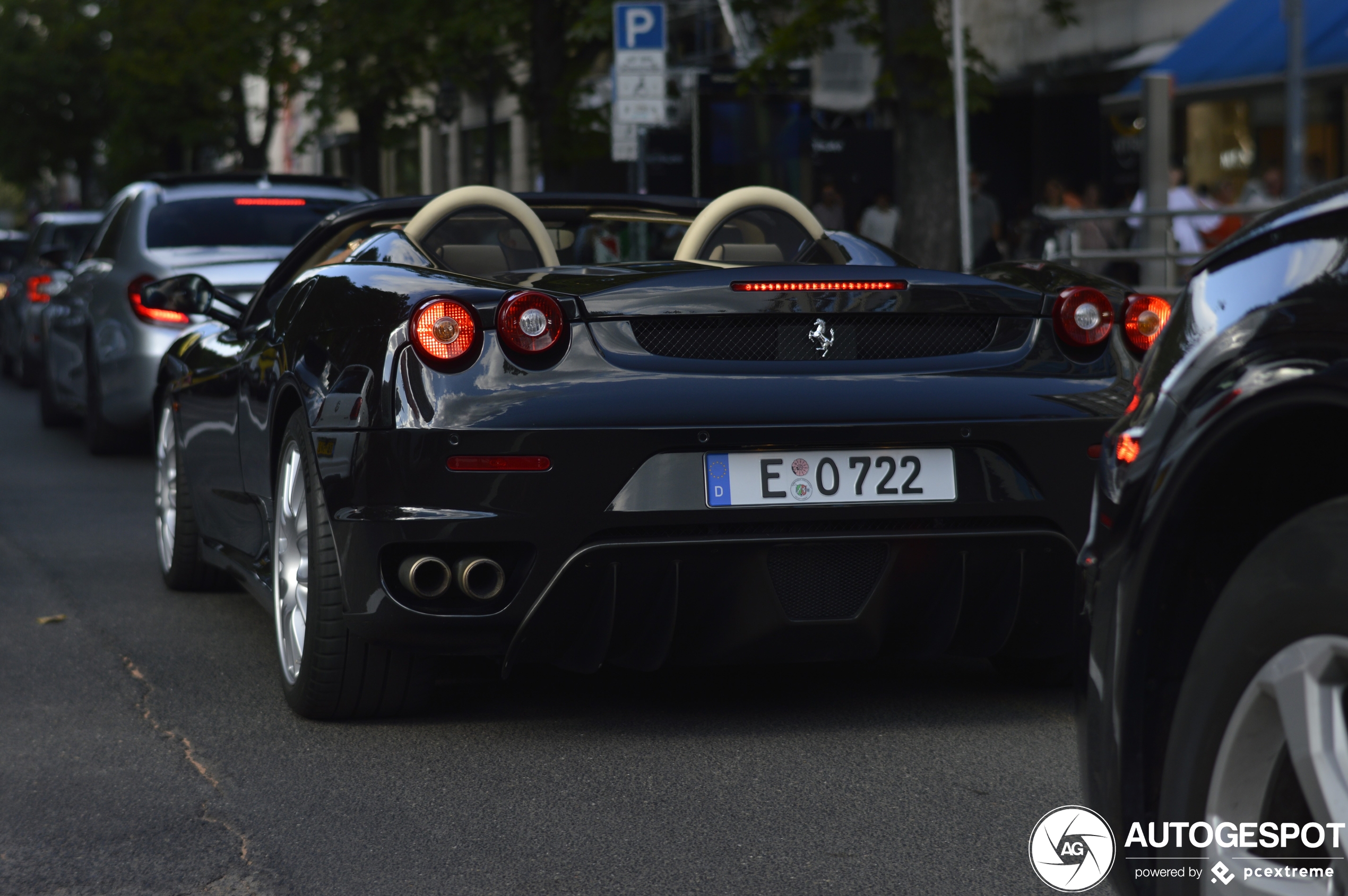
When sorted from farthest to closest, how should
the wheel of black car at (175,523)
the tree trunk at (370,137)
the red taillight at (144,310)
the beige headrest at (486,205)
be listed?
the tree trunk at (370,137) < the red taillight at (144,310) < the wheel of black car at (175,523) < the beige headrest at (486,205)

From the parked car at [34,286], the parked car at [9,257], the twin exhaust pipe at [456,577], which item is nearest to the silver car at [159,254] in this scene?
the parked car at [34,286]

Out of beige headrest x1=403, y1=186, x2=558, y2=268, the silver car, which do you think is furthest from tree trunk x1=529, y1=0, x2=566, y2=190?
beige headrest x1=403, y1=186, x2=558, y2=268

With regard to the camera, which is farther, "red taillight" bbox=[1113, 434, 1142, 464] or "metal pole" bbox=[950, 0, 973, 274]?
"metal pole" bbox=[950, 0, 973, 274]

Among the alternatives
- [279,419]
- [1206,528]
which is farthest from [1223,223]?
[1206,528]

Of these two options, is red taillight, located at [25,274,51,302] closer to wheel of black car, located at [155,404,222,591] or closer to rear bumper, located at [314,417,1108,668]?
wheel of black car, located at [155,404,222,591]

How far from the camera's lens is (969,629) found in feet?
14.5

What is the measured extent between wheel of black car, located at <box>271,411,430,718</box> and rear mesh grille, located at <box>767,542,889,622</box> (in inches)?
34.9

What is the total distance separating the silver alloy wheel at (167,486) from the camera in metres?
6.62

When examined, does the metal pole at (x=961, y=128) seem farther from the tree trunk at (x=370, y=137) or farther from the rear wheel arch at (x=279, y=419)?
the tree trunk at (x=370, y=137)

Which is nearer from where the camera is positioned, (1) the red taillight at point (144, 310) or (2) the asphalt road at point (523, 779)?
(2) the asphalt road at point (523, 779)

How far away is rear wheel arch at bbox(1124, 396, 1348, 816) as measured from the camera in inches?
90.0

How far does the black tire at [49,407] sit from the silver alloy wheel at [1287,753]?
39.5ft

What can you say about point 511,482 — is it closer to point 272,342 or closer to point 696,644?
point 696,644

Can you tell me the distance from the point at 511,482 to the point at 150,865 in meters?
1.07
